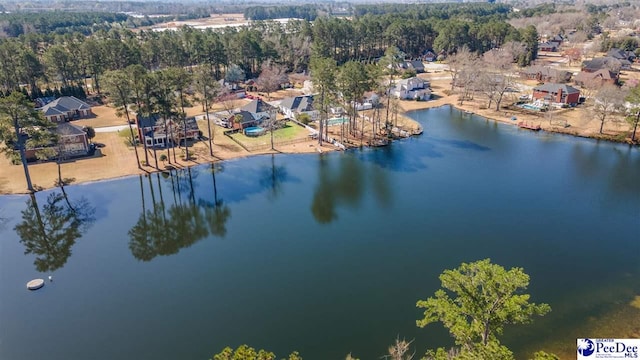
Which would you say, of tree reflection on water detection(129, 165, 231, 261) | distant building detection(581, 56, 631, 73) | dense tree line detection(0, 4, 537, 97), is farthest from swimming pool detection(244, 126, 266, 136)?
distant building detection(581, 56, 631, 73)

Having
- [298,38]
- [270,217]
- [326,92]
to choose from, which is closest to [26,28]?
[298,38]

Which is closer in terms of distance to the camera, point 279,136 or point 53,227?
point 53,227

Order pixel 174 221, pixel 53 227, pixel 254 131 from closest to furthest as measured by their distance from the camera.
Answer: pixel 53 227 < pixel 174 221 < pixel 254 131

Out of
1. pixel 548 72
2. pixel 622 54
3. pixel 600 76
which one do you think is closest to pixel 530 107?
pixel 548 72

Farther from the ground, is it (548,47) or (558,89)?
(548,47)

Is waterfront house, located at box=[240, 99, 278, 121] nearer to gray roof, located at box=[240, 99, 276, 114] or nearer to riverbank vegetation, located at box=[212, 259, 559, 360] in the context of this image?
gray roof, located at box=[240, 99, 276, 114]

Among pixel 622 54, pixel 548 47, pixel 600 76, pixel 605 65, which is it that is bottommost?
pixel 600 76

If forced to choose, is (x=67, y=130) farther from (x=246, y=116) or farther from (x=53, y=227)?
(x=246, y=116)

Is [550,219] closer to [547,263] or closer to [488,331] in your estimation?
[547,263]
